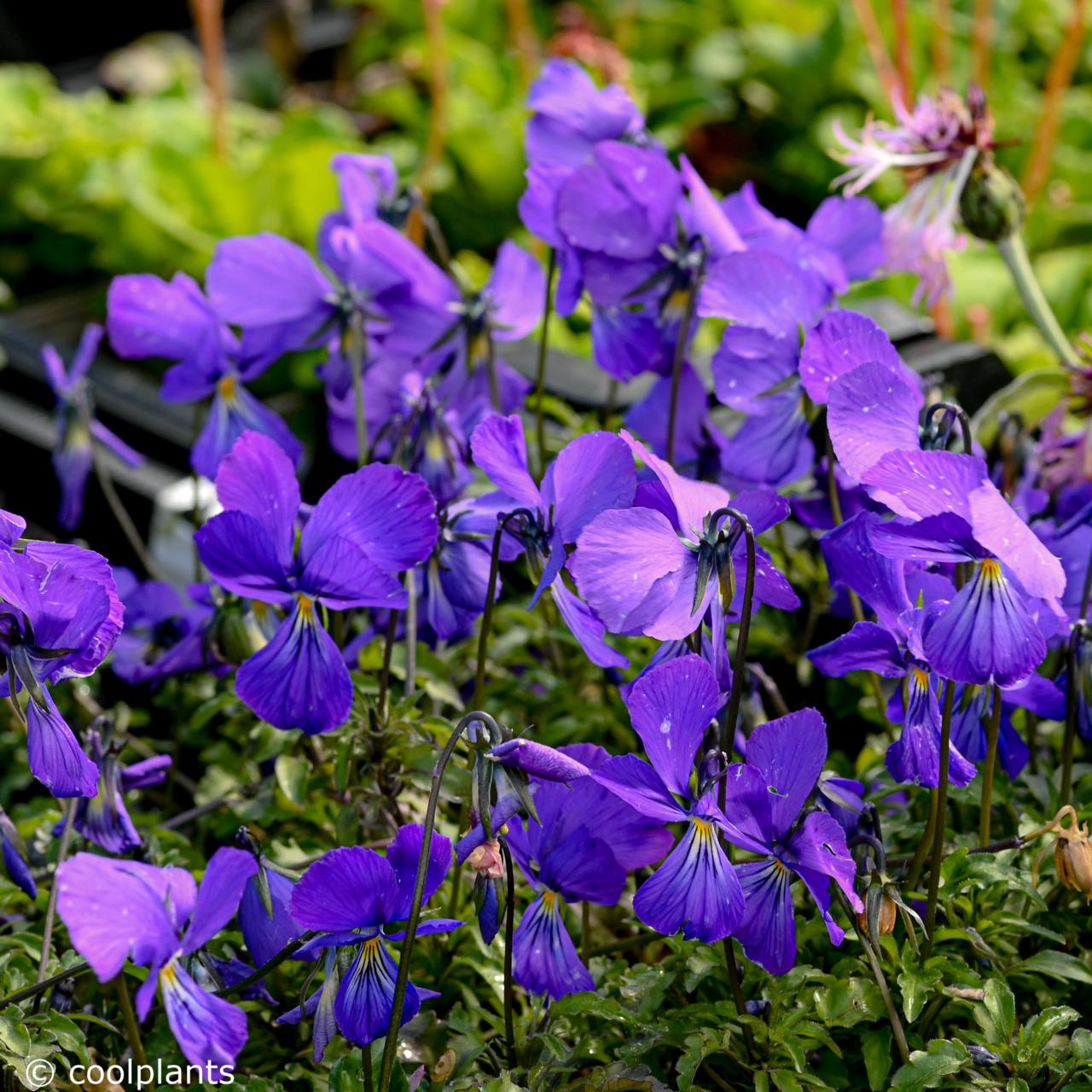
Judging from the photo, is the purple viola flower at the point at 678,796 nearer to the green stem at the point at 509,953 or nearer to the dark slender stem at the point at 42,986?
the green stem at the point at 509,953

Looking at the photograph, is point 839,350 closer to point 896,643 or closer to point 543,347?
point 896,643

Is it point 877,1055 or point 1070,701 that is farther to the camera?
point 1070,701

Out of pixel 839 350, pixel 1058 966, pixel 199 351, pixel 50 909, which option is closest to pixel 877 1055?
pixel 1058 966

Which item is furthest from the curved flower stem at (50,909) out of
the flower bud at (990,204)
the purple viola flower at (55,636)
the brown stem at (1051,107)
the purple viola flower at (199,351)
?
the brown stem at (1051,107)

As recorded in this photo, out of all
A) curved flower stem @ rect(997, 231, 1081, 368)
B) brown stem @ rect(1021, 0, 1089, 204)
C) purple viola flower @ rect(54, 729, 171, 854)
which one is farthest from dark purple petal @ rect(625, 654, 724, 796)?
brown stem @ rect(1021, 0, 1089, 204)

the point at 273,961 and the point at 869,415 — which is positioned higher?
the point at 869,415
